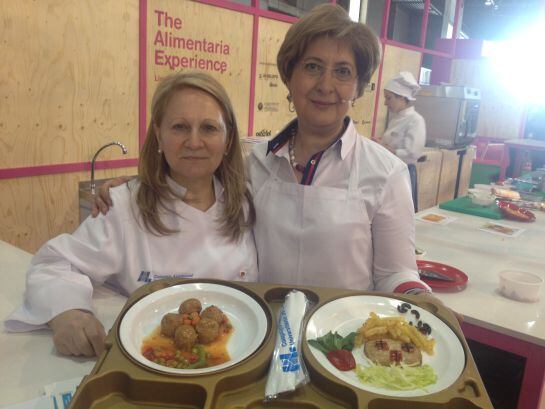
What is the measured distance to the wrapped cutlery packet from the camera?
883 mm

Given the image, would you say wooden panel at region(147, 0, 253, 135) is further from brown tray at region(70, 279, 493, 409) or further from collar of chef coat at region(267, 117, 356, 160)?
brown tray at region(70, 279, 493, 409)

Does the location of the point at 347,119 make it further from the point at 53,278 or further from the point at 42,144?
the point at 42,144

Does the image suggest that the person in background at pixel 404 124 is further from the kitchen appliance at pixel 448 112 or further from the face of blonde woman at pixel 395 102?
the kitchen appliance at pixel 448 112

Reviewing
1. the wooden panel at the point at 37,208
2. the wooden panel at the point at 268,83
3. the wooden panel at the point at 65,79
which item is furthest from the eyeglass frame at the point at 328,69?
the wooden panel at the point at 268,83

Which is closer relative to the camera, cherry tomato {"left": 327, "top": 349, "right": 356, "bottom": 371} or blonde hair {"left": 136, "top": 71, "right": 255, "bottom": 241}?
cherry tomato {"left": 327, "top": 349, "right": 356, "bottom": 371}

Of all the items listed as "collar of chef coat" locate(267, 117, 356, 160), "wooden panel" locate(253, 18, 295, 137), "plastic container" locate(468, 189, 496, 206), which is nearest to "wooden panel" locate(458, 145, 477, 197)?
"wooden panel" locate(253, 18, 295, 137)

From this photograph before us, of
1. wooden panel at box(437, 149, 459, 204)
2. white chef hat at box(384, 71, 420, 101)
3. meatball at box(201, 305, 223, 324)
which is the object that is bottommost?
wooden panel at box(437, 149, 459, 204)

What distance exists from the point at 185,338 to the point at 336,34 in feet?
3.34

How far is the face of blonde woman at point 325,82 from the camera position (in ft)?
4.92

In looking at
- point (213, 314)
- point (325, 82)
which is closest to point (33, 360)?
point (213, 314)

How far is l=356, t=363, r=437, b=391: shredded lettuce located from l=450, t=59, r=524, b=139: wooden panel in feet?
30.1

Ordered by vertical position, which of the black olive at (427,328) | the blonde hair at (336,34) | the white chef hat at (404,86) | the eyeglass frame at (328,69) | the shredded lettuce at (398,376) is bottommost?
the shredded lettuce at (398,376)

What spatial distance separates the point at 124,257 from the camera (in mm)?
1416

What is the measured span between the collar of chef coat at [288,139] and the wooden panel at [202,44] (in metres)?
2.06
